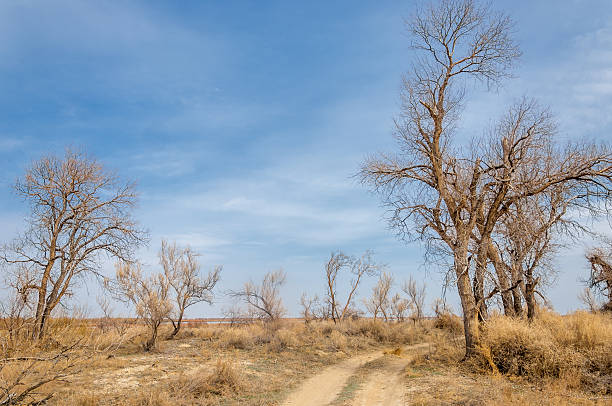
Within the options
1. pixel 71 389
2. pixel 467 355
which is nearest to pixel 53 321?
pixel 71 389

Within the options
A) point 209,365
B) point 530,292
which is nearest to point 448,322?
point 530,292

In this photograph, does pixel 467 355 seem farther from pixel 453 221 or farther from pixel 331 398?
pixel 331 398

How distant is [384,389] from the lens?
36.5 feet

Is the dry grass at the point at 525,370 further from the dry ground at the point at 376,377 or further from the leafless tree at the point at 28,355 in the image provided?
the leafless tree at the point at 28,355

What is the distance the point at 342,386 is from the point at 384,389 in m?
1.33

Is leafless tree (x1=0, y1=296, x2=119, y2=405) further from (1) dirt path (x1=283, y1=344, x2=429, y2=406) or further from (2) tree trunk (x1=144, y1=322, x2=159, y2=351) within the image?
(1) dirt path (x1=283, y1=344, x2=429, y2=406)

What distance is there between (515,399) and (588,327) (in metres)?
5.55

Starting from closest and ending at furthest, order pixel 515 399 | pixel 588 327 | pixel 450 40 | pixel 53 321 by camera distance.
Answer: pixel 515 399, pixel 588 327, pixel 450 40, pixel 53 321

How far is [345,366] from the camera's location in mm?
15461

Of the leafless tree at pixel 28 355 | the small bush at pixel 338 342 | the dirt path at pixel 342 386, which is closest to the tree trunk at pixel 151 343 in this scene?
the leafless tree at pixel 28 355

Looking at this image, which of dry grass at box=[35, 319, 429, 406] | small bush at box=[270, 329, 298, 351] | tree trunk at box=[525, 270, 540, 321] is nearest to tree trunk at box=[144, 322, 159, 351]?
dry grass at box=[35, 319, 429, 406]

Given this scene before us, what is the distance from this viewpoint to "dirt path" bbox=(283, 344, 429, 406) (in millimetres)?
10125

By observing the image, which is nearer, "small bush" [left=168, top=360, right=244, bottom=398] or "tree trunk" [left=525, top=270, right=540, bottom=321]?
"small bush" [left=168, top=360, right=244, bottom=398]

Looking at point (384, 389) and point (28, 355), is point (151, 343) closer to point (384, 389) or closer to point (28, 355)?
point (28, 355)
